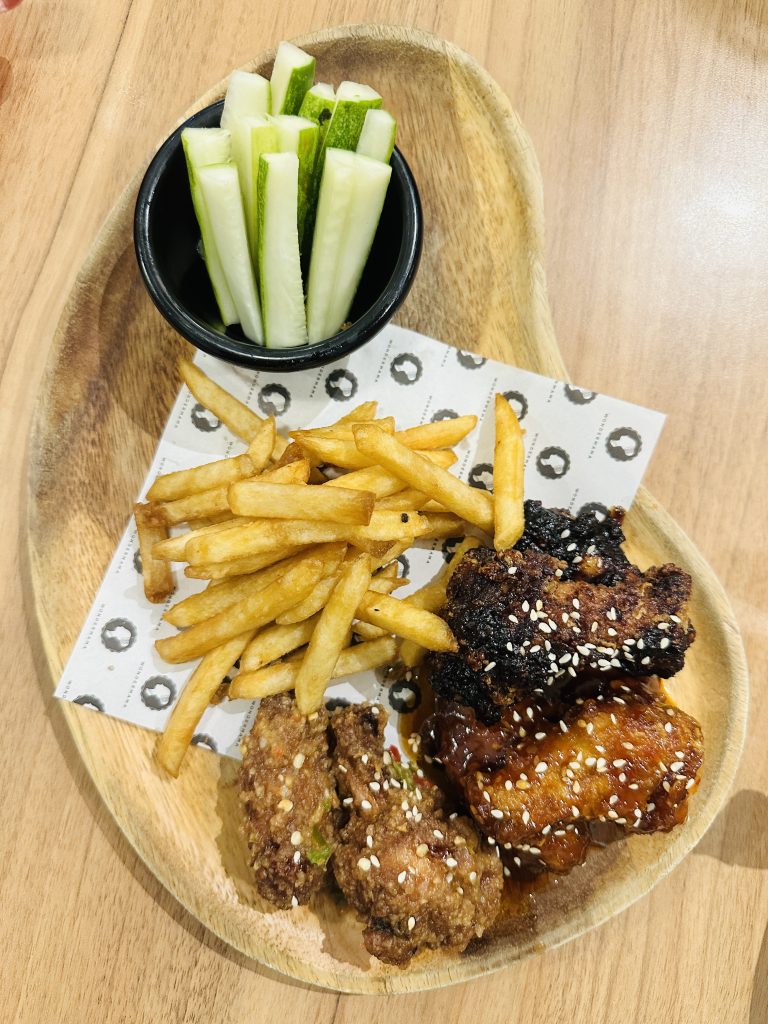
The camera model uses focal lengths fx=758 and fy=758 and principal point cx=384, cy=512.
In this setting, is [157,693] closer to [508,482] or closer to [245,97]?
[508,482]

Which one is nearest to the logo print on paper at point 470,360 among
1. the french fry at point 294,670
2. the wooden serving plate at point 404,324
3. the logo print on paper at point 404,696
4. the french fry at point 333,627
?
the wooden serving plate at point 404,324

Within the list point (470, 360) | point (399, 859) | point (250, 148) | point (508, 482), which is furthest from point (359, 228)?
point (399, 859)

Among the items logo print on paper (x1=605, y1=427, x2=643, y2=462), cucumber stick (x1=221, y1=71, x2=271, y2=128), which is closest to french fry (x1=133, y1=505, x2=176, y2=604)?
cucumber stick (x1=221, y1=71, x2=271, y2=128)

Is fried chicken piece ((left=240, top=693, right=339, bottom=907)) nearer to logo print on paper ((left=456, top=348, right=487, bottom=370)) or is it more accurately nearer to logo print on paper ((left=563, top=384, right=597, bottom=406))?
logo print on paper ((left=456, top=348, right=487, bottom=370))

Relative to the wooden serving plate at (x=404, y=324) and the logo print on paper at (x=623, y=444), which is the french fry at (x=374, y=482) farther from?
the logo print on paper at (x=623, y=444)

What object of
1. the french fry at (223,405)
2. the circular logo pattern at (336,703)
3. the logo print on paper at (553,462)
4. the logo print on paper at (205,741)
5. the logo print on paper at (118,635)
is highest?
the logo print on paper at (553,462)

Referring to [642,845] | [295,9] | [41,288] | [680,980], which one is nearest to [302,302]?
[41,288]
